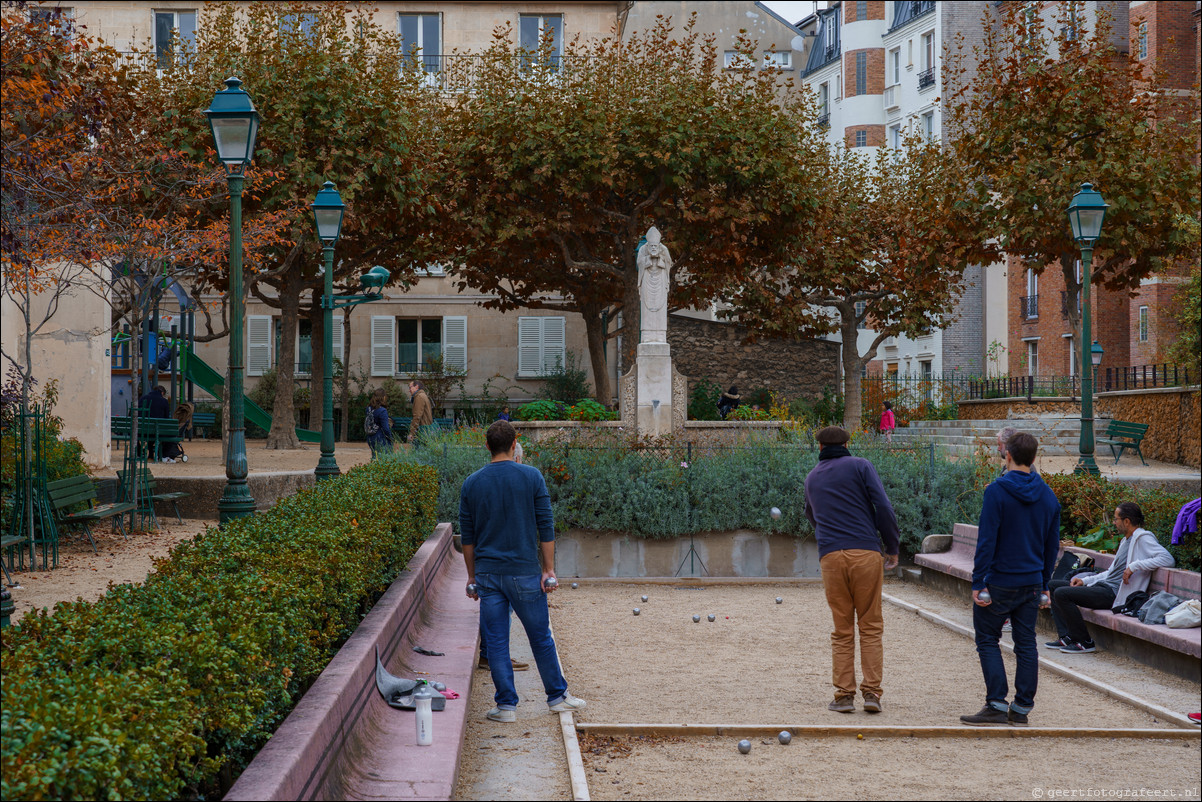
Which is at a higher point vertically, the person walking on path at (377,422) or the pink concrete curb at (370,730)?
the person walking on path at (377,422)

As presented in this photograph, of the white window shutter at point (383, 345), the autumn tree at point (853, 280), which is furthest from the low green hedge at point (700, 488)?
the white window shutter at point (383, 345)

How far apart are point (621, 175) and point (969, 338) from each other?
79.4 feet

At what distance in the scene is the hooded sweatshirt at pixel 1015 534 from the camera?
21.8 feet

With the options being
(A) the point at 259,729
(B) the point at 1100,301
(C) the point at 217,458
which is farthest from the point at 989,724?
(B) the point at 1100,301

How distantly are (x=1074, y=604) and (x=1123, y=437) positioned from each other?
1624 centimetres

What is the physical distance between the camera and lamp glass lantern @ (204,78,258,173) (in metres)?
9.00

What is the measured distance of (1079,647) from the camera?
358 inches

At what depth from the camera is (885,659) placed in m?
8.86

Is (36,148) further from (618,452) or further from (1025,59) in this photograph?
(1025,59)

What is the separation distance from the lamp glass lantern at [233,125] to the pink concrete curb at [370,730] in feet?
12.1

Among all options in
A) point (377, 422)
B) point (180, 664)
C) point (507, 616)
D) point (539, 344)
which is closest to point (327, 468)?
point (507, 616)

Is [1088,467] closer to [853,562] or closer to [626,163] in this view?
[853,562]

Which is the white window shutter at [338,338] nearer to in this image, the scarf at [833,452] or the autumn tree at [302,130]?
the autumn tree at [302,130]

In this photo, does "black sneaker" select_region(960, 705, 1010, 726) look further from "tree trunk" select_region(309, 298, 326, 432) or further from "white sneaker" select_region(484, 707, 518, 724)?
"tree trunk" select_region(309, 298, 326, 432)
